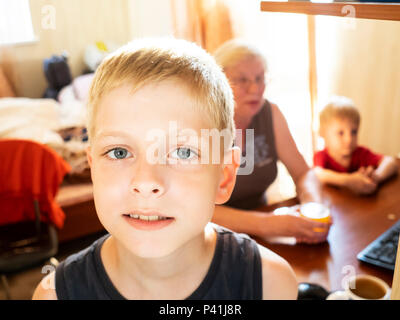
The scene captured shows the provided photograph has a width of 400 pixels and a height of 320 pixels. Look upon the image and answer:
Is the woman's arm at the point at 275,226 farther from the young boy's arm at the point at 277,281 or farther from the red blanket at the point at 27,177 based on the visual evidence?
the red blanket at the point at 27,177

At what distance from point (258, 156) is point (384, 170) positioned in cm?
66

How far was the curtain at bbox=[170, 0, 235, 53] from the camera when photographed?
56 centimetres

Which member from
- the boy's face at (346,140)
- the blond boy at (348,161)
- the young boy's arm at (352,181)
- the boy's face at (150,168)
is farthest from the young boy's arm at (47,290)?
the boy's face at (346,140)

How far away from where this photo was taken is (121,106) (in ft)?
1.18

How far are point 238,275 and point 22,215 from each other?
1.15 meters

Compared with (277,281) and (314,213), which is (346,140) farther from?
(277,281)

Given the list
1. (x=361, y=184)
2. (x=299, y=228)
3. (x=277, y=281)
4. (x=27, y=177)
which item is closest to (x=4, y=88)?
(x=27, y=177)

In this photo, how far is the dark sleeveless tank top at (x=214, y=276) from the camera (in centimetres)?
48

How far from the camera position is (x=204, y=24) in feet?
1.85

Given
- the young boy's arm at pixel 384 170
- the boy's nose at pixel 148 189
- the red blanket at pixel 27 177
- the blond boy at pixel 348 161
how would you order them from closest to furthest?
the boy's nose at pixel 148 189, the blond boy at pixel 348 161, the young boy's arm at pixel 384 170, the red blanket at pixel 27 177

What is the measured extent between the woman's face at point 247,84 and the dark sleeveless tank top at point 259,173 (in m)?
0.04

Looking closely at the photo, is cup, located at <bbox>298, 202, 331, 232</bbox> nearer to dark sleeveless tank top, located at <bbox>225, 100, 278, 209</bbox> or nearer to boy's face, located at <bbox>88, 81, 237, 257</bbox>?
dark sleeveless tank top, located at <bbox>225, 100, 278, 209</bbox>
